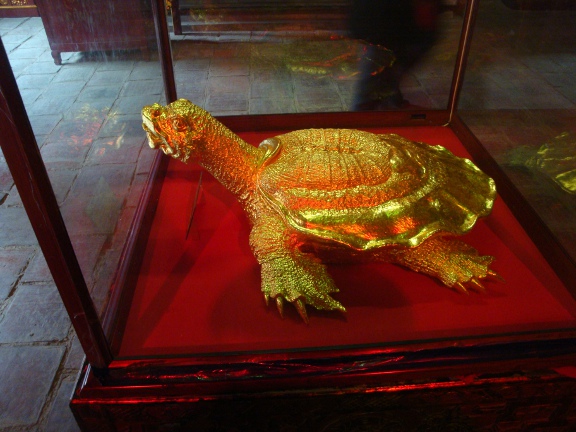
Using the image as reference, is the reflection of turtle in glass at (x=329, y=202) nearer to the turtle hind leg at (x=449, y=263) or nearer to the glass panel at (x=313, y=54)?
the turtle hind leg at (x=449, y=263)

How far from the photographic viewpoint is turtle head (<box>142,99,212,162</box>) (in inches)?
38.4

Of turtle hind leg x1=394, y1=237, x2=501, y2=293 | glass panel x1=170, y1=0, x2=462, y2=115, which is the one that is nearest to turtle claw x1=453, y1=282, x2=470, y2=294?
turtle hind leg x1=394, y1=237, x2=501, y2=293

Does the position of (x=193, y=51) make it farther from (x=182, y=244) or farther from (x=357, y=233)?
(x=357, y=233)

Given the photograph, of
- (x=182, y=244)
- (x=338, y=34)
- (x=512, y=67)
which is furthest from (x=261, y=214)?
(x=512, y=67)

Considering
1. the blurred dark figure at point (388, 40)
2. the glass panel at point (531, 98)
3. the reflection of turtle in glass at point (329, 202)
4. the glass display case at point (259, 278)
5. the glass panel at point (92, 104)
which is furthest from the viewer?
the blurred dark figure at point (388, 40)

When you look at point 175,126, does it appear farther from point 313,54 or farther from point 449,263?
point 313,54

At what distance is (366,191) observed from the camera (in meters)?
0.97

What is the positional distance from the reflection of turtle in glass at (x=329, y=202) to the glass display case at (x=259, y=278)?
6 centimetres

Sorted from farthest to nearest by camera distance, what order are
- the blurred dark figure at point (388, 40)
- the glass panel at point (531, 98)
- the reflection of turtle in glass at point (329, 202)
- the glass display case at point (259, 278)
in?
the blurred dark figure at point (388, 40) → the glass panel at point (531, 98) → the reflection of turtle in glass at point (329, 202) → the glass display case at point (259, 278)

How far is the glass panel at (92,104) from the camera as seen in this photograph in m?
0.67

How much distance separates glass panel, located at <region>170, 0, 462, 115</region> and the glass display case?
17 mm

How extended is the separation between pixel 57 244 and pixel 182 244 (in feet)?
1.63

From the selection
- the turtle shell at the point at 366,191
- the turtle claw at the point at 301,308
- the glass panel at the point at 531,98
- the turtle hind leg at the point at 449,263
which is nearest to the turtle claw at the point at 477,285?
the turtle hind leg at the point at 449,263

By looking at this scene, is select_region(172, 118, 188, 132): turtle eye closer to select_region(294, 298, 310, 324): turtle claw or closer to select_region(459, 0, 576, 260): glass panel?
select_region(294, 298, 310, 324): turtle claw
